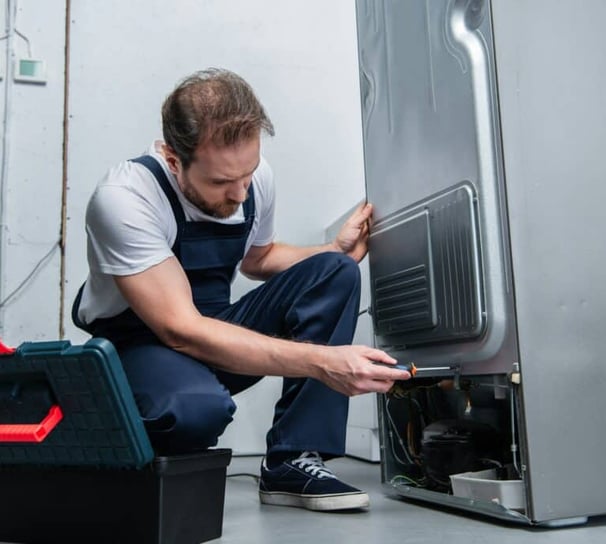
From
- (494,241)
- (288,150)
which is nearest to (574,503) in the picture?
(494,241)

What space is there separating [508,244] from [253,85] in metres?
1.61

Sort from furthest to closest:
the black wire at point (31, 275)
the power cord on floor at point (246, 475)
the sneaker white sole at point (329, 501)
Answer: the black wire at point (31, 275) < the power cord on floor at point (246, 475) < the sneaker white sole at point (329, 501)

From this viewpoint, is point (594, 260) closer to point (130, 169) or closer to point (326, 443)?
point (326, 443)

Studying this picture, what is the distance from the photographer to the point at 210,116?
1.26 meters

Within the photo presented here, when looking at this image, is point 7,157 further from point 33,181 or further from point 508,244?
point 508,244

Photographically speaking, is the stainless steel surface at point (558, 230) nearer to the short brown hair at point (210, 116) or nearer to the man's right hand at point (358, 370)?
the man's right hand at point (358, 370)

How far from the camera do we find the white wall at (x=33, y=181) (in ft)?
7.38

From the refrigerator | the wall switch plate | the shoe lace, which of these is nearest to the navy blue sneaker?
the shoe lace

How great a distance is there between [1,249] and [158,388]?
4.39 feet

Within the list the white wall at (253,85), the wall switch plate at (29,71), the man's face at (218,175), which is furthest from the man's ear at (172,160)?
the wall switch plate at (29,71)

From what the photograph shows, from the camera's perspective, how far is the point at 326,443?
4.25 ft

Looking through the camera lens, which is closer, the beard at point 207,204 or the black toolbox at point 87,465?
the black toolbox at point 87,465

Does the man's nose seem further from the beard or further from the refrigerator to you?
the refrigerator

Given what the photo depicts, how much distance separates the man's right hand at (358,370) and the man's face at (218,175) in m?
0.34
